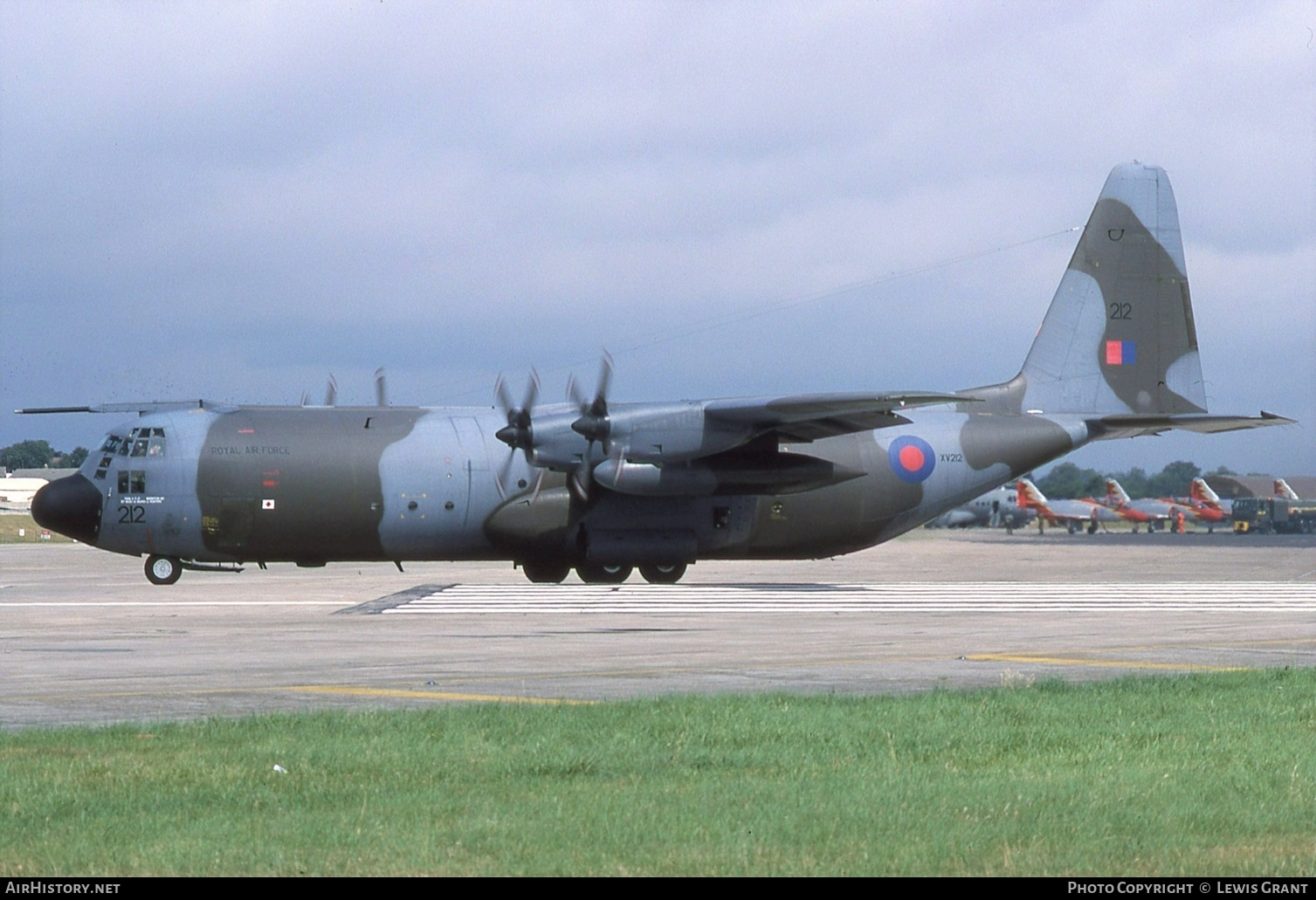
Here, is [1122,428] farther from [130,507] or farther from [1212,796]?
[1212,796]

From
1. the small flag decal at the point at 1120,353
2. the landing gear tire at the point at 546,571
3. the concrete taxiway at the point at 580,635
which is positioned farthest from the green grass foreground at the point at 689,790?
the small flag decal at the point at 1120,353

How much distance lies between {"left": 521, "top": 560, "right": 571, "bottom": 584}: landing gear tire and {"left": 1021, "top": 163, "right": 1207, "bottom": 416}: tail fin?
12.3 metres

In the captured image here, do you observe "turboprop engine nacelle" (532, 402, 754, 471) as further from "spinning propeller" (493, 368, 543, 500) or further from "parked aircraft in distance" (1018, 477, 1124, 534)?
"parked aircraft in distance" (1018, 477, 1124, 534)

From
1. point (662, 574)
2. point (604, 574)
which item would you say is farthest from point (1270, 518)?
point (604, 574)

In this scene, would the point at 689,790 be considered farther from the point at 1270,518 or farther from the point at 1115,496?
the point at 1115,496

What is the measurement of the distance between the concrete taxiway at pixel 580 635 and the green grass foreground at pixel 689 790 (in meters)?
2.24

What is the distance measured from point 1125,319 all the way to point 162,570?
939 inches

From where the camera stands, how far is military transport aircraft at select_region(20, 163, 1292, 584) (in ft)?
95.2

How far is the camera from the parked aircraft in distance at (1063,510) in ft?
376

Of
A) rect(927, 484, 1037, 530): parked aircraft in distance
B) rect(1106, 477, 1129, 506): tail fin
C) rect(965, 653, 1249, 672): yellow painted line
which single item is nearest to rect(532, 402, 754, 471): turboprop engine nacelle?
rect(965, 653, 1249, 672): yellow painted line

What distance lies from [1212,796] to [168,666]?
12280 millimetres

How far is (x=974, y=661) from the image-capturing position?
17.9 metres

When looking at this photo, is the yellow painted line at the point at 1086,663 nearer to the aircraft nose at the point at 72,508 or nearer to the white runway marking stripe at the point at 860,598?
the white runway marking stripe at the point at 860,598
